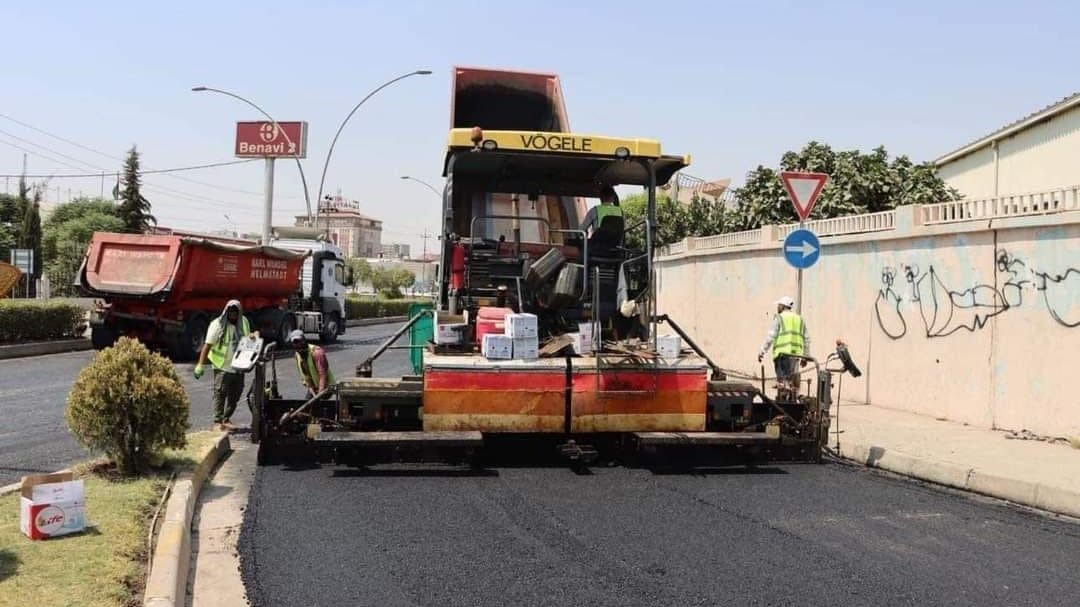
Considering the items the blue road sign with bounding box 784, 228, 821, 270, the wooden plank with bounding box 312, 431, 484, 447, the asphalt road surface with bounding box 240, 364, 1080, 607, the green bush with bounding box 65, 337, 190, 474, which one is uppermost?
the blue road sign with bounding box 784, 228, 821, 270

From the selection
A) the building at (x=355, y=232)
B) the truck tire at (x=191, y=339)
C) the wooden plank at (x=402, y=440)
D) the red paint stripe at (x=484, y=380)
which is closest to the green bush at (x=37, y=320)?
the truck tire at (x=191, y=339)

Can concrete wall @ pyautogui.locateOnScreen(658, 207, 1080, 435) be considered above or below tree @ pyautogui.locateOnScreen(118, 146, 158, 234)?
below

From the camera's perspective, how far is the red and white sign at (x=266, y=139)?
47.8 meters

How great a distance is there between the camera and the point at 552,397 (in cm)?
720

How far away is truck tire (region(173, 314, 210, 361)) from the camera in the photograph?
1800cm

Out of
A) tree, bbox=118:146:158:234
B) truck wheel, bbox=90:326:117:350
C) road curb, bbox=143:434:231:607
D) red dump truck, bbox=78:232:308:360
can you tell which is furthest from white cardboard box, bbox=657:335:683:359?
tree, bbox=118:146:158:234

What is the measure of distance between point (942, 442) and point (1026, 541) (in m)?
3.36

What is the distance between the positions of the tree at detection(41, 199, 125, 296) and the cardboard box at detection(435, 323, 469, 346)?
34555mm

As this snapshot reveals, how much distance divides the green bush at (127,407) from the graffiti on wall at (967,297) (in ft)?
27.0

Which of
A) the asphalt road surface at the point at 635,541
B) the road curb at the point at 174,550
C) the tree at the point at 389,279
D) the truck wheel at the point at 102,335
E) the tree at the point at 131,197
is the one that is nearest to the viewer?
the road curb at the point at 174,550

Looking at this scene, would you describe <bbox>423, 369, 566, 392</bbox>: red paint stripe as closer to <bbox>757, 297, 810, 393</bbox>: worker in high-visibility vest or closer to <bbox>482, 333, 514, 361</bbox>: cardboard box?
<bbox>482, 333, 514, 361</bbox>: cardboard box

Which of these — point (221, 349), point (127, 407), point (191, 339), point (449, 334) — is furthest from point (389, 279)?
point (127, 407)

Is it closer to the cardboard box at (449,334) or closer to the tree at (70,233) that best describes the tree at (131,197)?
the tree at (70,233)

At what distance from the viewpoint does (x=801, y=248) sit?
9547 millimetres
